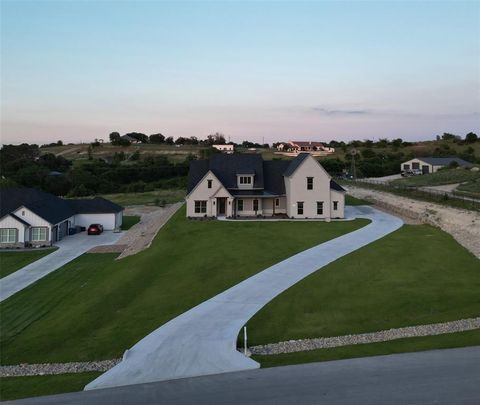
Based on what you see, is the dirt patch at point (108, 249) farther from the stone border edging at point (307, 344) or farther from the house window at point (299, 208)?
the stone border edging at point (307, 344)

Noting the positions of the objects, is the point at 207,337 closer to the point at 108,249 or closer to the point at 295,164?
the point at 108,249

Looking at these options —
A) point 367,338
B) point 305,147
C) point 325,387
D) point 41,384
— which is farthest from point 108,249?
point 305,147

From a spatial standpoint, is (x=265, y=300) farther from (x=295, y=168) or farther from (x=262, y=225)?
(x=295, y=168)

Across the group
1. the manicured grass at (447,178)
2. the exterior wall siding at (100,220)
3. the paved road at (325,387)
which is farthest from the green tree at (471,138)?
the paved road at (325,387)

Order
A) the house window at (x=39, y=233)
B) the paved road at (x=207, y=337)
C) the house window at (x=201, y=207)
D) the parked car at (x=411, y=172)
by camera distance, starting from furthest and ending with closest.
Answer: the parked car at (x=411, y=172) → the house window at (x=201, y=207) → the house window at (x=39, y=233) → the paved road at (x=207, y=337)

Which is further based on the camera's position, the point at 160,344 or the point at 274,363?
the point at 160,344

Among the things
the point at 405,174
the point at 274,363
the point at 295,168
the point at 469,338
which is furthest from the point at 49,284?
the point at 405,174

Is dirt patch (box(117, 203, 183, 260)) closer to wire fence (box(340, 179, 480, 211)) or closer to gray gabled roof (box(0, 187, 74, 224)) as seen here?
gray gabled roof (box(0, 187, 74, 224))
